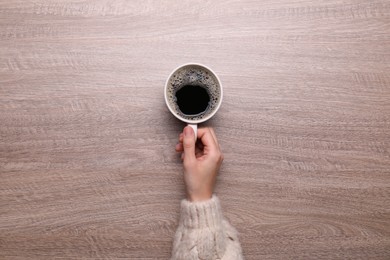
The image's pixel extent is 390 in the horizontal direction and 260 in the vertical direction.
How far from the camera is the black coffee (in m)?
0.84

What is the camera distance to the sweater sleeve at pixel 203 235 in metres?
0.81

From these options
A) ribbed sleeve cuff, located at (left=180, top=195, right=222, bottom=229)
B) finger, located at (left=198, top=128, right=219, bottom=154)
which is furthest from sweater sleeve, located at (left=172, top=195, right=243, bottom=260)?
finger, located at (left=198, top=128, right=219, bottom=154)

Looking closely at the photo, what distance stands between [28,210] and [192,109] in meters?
0.51

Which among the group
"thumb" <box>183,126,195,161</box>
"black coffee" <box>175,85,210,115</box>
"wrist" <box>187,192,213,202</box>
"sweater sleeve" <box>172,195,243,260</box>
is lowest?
"sweater sleeve" <box>172,195,243,260</box>

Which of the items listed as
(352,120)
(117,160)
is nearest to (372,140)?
(352,120)

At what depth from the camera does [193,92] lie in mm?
846

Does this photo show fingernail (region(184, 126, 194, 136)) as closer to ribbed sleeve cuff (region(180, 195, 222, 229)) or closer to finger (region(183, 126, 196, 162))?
finger (region(183, 126, 196, 162))

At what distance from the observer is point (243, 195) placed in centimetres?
91

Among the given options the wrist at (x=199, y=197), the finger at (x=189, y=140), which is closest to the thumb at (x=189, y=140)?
the finger at (x=189, y=140)

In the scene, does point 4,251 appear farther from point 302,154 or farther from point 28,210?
point 302,154

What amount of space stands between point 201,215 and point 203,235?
0.15 ft

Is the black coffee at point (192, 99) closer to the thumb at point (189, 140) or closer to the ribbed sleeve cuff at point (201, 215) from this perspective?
the thumb at point (189, 140)

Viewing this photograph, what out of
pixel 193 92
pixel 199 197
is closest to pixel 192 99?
pixel 193 92

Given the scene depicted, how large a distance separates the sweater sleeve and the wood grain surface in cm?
6
